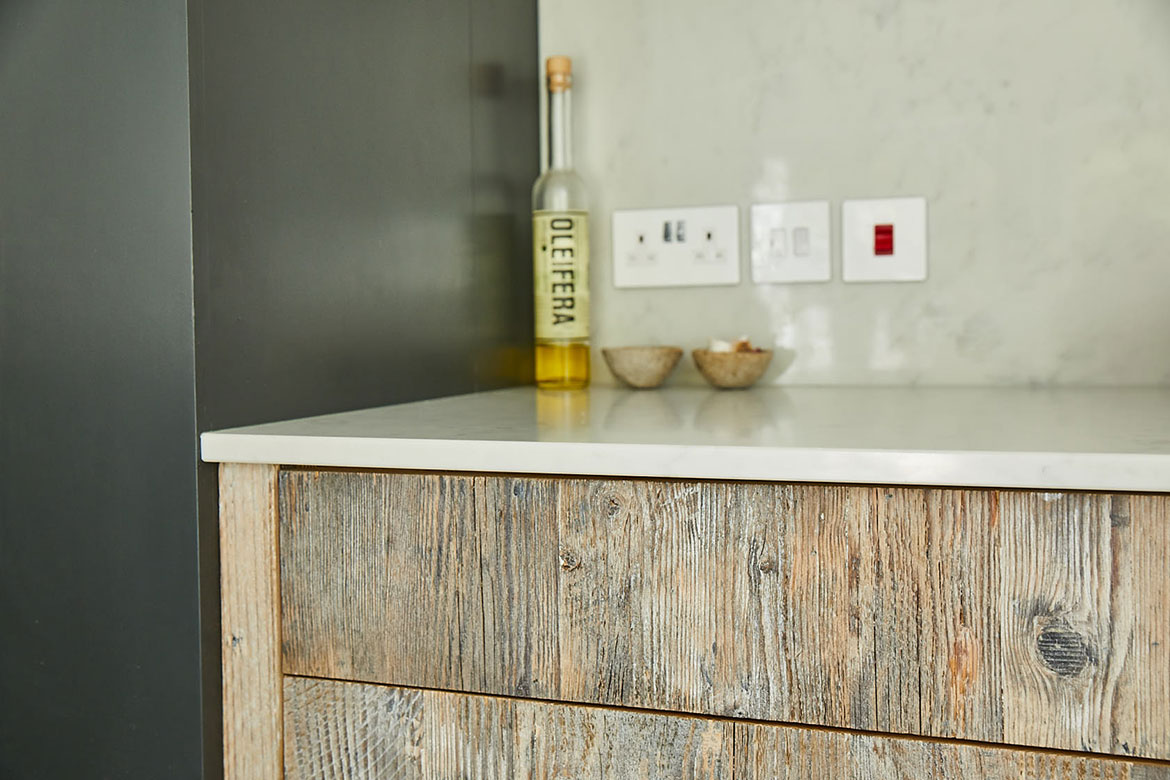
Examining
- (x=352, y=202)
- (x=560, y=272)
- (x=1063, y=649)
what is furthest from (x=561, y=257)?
(x=1063, y=649)

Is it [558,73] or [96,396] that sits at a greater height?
[558,73]

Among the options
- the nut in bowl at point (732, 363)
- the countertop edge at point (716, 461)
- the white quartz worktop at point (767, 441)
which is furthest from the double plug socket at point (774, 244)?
the countertop edge at point (716, 461)

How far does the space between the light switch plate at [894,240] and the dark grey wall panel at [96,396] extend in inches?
34.2

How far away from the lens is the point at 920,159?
123cm

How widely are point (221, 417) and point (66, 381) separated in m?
0.13

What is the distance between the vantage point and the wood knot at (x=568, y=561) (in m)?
0.65

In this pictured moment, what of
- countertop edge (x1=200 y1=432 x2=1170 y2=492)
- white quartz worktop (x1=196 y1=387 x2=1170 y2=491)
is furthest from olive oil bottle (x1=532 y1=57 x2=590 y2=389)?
countertop edge (x1=200 y1=432 x2=1170 y2=492)

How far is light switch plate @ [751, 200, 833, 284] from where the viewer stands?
1.27 meters

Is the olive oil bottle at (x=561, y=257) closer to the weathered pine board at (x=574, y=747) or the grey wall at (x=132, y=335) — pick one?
the grey wall at (x=132, y=335)

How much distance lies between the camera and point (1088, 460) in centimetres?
55

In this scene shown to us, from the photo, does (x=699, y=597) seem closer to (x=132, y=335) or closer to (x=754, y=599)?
(x=754, y=599)

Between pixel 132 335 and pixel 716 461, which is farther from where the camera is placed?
pixel 132 335

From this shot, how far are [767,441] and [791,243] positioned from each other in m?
0.70

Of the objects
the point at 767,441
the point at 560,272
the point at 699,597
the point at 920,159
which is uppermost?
the point at 920,159
